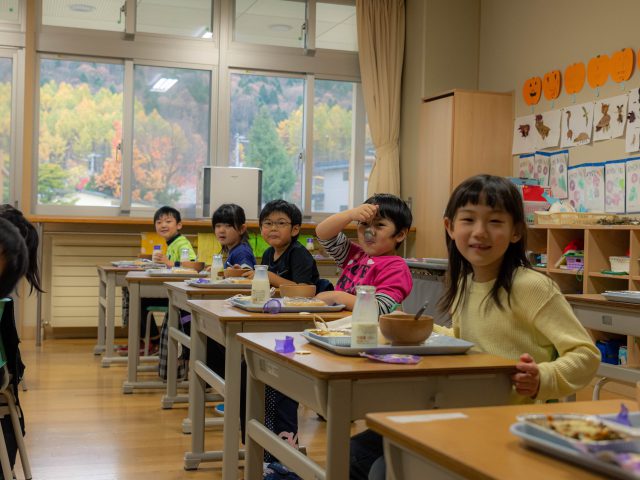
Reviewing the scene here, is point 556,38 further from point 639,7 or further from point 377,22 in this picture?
point 377,22

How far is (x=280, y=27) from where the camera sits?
24.8 feet

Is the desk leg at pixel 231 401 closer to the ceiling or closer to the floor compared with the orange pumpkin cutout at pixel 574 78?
closer to the floor

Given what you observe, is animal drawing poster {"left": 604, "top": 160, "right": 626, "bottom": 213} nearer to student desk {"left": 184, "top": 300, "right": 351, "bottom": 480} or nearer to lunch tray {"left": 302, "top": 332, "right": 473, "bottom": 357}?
student desk {"left": 184, "top": 300, "right": 351, "bottom": 480}

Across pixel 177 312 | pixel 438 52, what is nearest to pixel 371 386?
pixel 177 312

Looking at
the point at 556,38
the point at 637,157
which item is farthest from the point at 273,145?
the point at 637,157

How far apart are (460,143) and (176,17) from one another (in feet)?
9.34

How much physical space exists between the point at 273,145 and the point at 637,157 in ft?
11.3

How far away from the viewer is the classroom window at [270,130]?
7.49 metres

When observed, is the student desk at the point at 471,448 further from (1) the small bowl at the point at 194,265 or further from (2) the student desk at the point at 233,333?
(1) the small bowl at the point at 194,265

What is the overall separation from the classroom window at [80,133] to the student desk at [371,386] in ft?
18.6

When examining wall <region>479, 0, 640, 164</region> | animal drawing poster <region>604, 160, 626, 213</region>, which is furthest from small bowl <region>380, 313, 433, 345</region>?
wall <region>479, 0, 640, 164</region>

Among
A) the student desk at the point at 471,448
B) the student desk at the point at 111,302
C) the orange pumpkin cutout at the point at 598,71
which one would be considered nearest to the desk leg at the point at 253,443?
the student desk at the point at 471,448

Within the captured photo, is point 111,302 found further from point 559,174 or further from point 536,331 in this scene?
point 536,331

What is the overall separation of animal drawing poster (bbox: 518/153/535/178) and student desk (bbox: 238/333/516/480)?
4.98 metres
